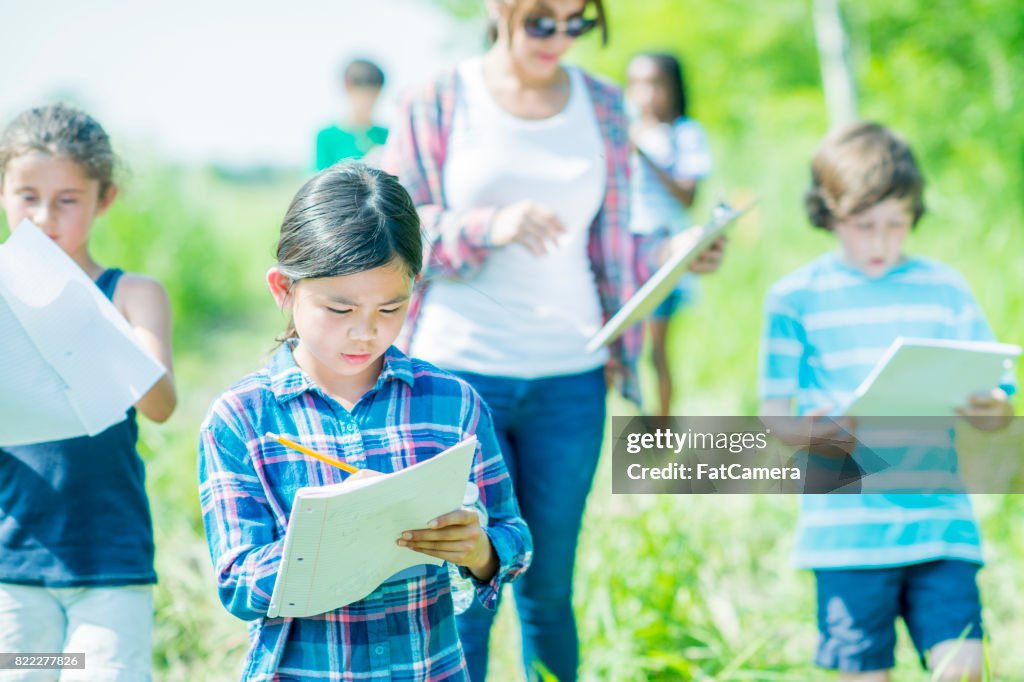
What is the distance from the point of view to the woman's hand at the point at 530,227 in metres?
2.28

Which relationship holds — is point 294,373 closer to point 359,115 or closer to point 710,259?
point 710,259

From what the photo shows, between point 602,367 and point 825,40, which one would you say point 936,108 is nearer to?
point 825,40

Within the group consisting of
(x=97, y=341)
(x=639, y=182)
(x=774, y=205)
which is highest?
(x=774, y=205)

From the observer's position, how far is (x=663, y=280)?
2.33 m

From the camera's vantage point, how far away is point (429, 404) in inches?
71.5

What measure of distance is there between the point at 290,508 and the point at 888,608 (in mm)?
1457

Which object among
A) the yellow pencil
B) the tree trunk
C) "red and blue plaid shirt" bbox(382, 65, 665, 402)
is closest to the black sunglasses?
"red and blue plaid shirt" bbox(382, 65, 665, 402)

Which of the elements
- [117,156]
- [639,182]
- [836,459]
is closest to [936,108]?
[639,182]

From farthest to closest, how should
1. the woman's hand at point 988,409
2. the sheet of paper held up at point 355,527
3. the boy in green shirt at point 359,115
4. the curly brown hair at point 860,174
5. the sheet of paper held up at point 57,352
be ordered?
1. the boy in green shirt at point 359,115
2. the curly brown hair at point 860,174
3. the woman's hand at point 988,409
4. the sheet of paper held up at point 57,352
5. the sheet of paper held up at point 355,527

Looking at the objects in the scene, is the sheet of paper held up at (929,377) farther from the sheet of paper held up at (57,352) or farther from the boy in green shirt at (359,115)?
the boy in green shirt at (359,115)

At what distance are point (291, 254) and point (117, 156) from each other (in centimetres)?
91

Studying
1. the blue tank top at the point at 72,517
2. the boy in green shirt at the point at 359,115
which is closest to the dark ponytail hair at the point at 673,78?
the boy in green shirt at the point at 359,115

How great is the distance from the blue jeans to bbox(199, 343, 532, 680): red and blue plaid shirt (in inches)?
24.9

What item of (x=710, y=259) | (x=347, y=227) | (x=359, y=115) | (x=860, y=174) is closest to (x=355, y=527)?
(x=347, y=227)
